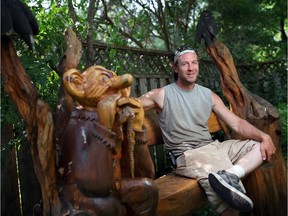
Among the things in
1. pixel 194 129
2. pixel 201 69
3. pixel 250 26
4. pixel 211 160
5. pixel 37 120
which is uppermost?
pixel 250 26

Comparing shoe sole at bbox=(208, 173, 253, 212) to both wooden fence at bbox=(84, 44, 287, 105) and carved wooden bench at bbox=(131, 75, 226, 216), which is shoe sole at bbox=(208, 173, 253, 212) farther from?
wooden fence at bbox=(84, 44, 287, 105)

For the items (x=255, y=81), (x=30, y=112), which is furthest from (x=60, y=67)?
(x=255, y=81)

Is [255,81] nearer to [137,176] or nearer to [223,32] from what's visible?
[223,32]

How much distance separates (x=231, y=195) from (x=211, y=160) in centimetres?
42

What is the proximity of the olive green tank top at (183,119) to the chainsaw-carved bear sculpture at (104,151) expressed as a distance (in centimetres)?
102

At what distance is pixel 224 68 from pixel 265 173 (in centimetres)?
98

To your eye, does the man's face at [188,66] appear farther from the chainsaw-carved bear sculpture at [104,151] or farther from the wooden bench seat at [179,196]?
the chainsaw-carved bear sculpture at [104,151]

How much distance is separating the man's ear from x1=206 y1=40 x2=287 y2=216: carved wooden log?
184cm

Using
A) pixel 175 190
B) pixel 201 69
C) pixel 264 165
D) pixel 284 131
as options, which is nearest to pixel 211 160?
pixel 175 190

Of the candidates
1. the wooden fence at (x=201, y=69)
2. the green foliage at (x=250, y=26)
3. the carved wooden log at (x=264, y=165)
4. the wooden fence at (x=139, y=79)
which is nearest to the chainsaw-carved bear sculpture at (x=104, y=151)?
the wooden fence at (x=139, y=79)

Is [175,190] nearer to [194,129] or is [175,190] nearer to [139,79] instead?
[194,129]

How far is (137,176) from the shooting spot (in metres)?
2.20

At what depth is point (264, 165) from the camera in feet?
11.3

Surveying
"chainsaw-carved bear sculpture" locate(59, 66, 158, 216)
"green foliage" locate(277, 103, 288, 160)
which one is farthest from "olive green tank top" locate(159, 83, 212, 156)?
"green foliage" locate(277, 103, 288, 160)
